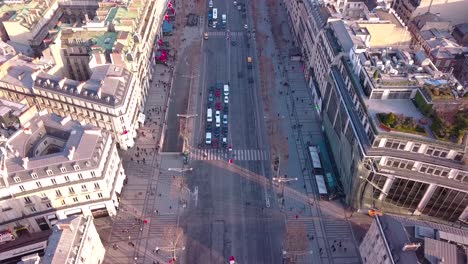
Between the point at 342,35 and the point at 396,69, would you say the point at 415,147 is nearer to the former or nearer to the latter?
the point at 396,69

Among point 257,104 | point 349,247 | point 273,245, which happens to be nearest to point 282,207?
point 273,245

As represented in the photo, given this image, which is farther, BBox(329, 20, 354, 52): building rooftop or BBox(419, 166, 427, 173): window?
BBox(329, 20, 354, 52): building rooftop

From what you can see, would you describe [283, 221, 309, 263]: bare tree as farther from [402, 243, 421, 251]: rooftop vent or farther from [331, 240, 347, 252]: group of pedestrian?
[402, 243, 421, 251]: rooftop vent

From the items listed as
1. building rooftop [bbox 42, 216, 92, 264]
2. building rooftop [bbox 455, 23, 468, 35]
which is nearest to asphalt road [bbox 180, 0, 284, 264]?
building rooftop [bbox 42, 216, 92, 264]

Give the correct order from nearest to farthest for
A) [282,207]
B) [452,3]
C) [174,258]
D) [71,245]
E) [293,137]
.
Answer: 1. [71,245]
2. [174,258]
3. [282,207]
4. [293,137]
5. [452,3]

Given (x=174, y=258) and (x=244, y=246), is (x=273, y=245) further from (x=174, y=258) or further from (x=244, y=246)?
(x=174, y=258)

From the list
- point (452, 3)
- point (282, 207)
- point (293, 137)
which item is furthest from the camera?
point (452, 3)
